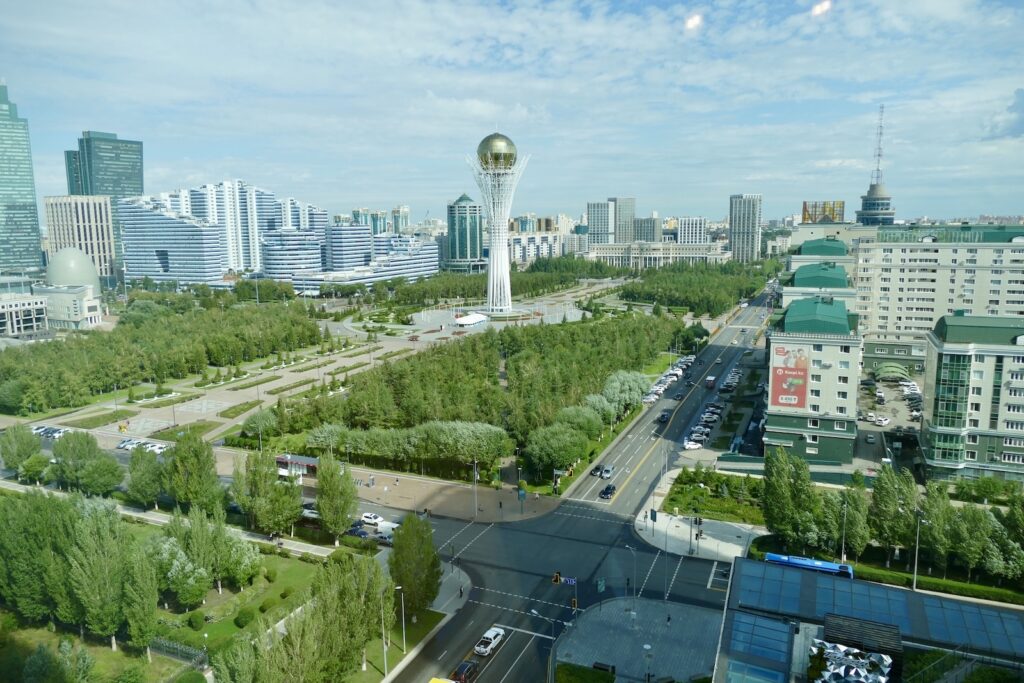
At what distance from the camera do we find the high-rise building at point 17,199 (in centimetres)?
11775

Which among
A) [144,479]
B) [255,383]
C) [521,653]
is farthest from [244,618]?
[255,383]

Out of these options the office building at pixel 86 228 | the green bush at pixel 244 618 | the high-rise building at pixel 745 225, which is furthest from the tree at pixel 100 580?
the high-rise building at pixel 745 225

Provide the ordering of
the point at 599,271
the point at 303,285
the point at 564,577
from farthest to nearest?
the point at 599,271 → the point at 303,285 → the point at 564,577

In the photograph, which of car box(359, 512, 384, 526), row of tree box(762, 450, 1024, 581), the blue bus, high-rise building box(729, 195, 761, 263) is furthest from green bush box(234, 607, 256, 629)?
high-rise building box(729, 195, 761, 263)

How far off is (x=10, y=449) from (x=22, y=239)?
117 meters

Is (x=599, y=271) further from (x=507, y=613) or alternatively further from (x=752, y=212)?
Result: (x=507, y=613)

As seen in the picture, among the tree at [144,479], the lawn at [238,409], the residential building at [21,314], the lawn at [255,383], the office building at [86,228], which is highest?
the office building at [86,228]

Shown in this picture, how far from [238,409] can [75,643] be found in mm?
31425

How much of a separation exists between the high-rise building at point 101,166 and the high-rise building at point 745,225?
6156 inches

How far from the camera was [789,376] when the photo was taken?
40781 mm

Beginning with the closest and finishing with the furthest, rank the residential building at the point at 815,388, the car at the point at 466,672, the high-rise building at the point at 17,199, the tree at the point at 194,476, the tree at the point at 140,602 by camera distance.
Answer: the car at the point at 466,672 < the tree at the point at 140,602 < the tree at the point at 194,476 < the residential building at the point at 815,388 < the high-rise building at the point at 17,199

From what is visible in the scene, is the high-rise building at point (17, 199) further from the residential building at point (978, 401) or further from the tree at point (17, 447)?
the residential building at point (978, 401)

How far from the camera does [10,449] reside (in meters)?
39.2

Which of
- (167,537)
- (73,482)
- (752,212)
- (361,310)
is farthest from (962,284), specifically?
(752,212)
